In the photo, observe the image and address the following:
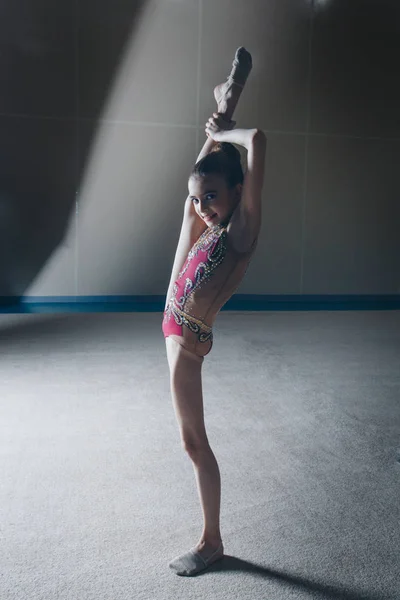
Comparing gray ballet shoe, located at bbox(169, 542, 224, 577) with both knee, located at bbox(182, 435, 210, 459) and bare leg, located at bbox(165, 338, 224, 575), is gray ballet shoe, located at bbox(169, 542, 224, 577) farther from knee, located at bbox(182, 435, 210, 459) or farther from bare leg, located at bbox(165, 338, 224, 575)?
knee, located at bbox(182, 435, 210, 459)

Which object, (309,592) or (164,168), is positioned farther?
(164,168)

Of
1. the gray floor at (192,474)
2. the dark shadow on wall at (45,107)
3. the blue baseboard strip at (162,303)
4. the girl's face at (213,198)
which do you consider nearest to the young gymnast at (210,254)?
the girl's face at (213,198)

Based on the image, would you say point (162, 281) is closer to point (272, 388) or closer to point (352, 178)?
point (352, 178)

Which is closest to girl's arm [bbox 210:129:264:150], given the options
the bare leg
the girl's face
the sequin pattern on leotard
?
the girl's face

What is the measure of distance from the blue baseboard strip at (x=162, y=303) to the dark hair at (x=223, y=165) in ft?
16.8

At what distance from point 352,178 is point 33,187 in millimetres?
3710

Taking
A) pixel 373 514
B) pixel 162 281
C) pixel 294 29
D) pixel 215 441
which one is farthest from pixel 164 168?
pixel 373 514

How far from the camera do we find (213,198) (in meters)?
1.86

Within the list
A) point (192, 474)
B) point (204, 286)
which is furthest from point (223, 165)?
point (192, 474)

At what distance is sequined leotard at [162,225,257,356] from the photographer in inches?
73.9

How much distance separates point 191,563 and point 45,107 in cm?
600

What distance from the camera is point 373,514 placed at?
2.40m

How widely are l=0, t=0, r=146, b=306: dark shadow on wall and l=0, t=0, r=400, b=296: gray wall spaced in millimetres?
14

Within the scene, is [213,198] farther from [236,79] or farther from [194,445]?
[194,445]
